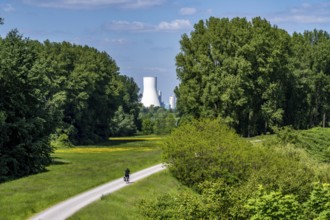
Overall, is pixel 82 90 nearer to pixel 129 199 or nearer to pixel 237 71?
pixel 237 71

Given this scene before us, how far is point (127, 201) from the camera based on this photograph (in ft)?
118

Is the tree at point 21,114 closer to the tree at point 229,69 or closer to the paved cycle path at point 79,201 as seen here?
the paved cycle path at point 79,201

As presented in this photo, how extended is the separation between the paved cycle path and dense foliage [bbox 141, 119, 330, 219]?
4241 mm

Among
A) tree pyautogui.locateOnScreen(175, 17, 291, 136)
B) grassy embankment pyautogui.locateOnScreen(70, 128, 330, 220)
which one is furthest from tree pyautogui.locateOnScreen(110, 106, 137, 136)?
grassy embankment pyautogui.locateOnScreen(70, 128, 330, 220)

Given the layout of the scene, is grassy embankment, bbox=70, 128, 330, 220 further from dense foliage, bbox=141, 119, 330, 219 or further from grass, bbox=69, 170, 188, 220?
dense foliage, bbox=141, 119, 330, 219

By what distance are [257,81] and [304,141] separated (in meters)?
12.3

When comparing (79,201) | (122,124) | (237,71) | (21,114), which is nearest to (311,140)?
(237,71)

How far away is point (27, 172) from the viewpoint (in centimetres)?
5094

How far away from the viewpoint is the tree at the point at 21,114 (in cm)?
5066

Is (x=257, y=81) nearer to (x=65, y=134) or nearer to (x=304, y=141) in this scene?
(x=304, y=141)

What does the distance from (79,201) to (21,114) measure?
20.7m

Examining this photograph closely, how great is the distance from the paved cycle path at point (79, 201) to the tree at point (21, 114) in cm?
1069

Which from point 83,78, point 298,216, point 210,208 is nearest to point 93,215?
point 210,208

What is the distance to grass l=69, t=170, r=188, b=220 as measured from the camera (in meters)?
31.3
